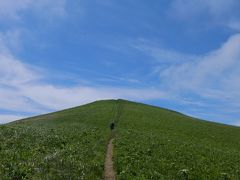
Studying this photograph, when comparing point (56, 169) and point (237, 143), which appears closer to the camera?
point (56, 169)

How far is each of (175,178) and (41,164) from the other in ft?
27.2

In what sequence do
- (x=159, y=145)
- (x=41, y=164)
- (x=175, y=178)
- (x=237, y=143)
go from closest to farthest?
(x=41, y=164) < (x=175, y=178) < (x=159, y=145) < (x=237, y=143)

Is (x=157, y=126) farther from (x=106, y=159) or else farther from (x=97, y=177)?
(x=97, y=177)

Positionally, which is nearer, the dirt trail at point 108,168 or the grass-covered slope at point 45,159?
the grass-covered slope at point 45,159

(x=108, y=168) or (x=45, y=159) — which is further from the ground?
(x=45, y=159)

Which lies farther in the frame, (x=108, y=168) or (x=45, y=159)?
(x=108, y=168)

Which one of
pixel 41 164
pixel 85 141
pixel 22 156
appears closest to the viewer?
pixel 41 164

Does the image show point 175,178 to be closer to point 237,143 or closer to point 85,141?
point 85,141

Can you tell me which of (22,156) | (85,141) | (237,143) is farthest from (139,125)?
(22,156)

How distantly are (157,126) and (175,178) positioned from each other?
41.2 metres

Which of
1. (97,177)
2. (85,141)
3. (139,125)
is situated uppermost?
(139,125)

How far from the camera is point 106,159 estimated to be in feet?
97.1

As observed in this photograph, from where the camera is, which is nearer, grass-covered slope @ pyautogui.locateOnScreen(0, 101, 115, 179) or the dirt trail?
grass-covered slope @ pyautogui.locateOnScreen(0, 101, 115, 179)

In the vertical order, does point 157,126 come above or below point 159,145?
above
